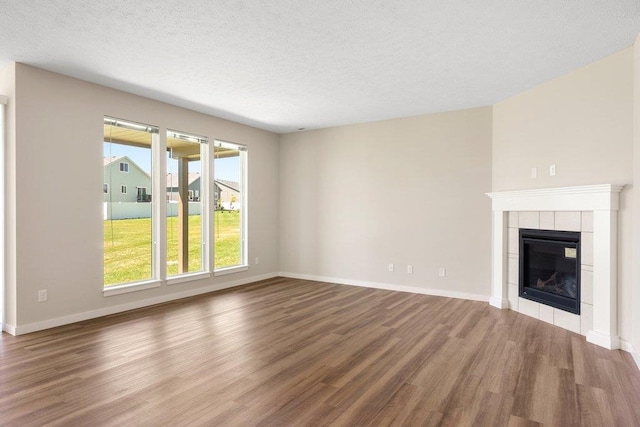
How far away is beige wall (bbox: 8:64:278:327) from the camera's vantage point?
3842 millimetres

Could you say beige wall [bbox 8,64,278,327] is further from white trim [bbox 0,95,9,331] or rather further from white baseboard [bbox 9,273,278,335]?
white trim [bbox 0,95,9,331]

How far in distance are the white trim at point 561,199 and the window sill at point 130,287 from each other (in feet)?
15.9

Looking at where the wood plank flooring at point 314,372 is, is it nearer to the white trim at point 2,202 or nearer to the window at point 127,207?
the white trim at point 2,202

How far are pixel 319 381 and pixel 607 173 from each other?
Result: 3.42 metres

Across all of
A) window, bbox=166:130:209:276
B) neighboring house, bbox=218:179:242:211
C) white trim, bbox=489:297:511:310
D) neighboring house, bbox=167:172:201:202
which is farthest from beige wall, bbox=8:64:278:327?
white trim, bbox=489:297:511:310

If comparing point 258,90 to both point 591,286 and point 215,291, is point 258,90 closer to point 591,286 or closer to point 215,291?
point 215,291

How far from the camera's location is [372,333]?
3861 millimetres

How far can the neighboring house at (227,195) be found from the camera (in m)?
6.27

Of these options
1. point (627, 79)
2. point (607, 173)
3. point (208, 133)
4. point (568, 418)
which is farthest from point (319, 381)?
point (208, 133)

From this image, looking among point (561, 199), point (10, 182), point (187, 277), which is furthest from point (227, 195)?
point (561, 199)

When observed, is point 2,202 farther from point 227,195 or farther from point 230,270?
point 230,270

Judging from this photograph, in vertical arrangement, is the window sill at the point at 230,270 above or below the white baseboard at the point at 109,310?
above

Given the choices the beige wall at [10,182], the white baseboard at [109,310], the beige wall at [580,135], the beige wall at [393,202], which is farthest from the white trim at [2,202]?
the beige wall at [580,135]

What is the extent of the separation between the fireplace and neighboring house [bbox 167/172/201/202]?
188 inches
